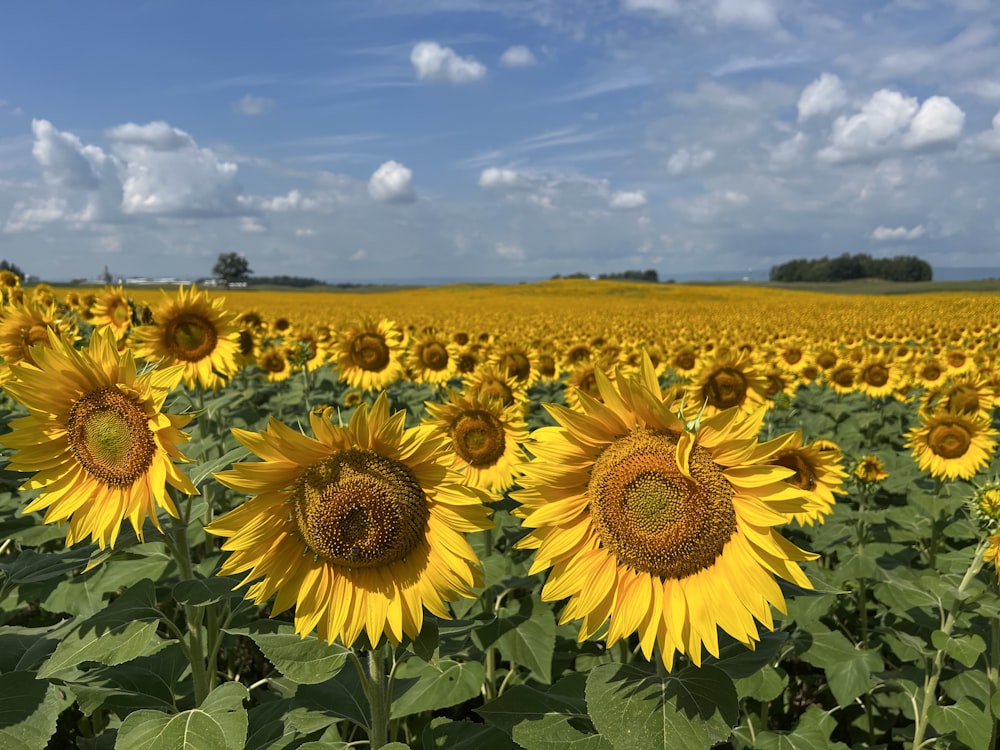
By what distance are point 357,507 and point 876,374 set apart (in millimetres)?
9368

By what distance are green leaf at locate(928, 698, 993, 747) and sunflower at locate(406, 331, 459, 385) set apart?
5341 millimetres

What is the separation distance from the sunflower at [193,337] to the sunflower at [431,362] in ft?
9.46

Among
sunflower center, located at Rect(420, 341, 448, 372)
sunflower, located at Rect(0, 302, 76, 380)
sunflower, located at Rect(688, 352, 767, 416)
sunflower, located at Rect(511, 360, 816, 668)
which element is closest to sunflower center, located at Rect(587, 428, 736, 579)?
Answer: sunflower, located at Rect(511, 360, 816, 668)

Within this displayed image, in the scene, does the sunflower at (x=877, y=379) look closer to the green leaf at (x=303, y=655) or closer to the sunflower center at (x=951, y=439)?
the sunflower center at (x=951, y=439)

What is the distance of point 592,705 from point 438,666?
3.36ft

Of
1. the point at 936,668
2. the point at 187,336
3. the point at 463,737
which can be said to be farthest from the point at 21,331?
the point at 936,668

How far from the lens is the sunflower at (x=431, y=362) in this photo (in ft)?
24.4

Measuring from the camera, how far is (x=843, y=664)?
348 cm

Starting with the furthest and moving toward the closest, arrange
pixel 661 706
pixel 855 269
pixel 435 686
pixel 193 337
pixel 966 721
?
pixel 855 269 < pixel 193 337 < pixel 966 721 < pixel 435 686 < pixel 661 706

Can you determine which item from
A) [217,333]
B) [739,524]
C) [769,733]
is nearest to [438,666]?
[739,524]

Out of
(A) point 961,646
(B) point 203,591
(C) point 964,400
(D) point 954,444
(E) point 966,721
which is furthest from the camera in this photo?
(C) point 964,400

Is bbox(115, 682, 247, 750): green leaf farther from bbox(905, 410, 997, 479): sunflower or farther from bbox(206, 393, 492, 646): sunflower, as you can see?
bbox(905, 410, 997, 479): sunflower

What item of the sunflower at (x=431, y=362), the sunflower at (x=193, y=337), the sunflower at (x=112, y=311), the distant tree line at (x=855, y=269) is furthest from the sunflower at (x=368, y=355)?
the distant tree line at (x=855, y=269)

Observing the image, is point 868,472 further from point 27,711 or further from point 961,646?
point 27,711
